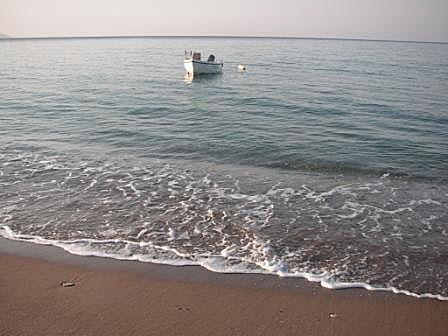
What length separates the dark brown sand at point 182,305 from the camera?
5684 mm

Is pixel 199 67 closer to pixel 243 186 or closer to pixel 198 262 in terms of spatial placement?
pixel 243 186

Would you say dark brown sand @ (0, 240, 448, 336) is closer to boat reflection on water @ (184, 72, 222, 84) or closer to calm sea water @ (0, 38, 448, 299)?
calm sea water @ (0, 38, 448, 299)

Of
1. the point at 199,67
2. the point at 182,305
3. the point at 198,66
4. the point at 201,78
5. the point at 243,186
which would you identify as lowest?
the point at 243,186

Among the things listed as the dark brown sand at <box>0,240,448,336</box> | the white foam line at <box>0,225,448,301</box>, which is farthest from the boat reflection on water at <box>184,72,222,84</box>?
the dark brown sand at <box>0,240,448,336</box>

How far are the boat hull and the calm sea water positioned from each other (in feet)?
58.5

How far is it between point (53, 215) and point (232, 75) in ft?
131

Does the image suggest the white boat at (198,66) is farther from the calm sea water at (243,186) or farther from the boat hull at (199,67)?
the calm sea water at (243,186)

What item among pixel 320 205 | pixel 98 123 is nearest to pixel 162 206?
pixel 320 205

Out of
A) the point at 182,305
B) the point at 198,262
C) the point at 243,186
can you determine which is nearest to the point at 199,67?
the point at 243,186

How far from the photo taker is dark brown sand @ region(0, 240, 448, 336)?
5684 mm

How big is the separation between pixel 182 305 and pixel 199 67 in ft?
131

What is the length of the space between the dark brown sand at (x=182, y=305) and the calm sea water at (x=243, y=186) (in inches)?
21.9

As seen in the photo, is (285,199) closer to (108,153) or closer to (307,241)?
Answer: (307,241)

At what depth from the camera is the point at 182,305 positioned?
6.24 m
